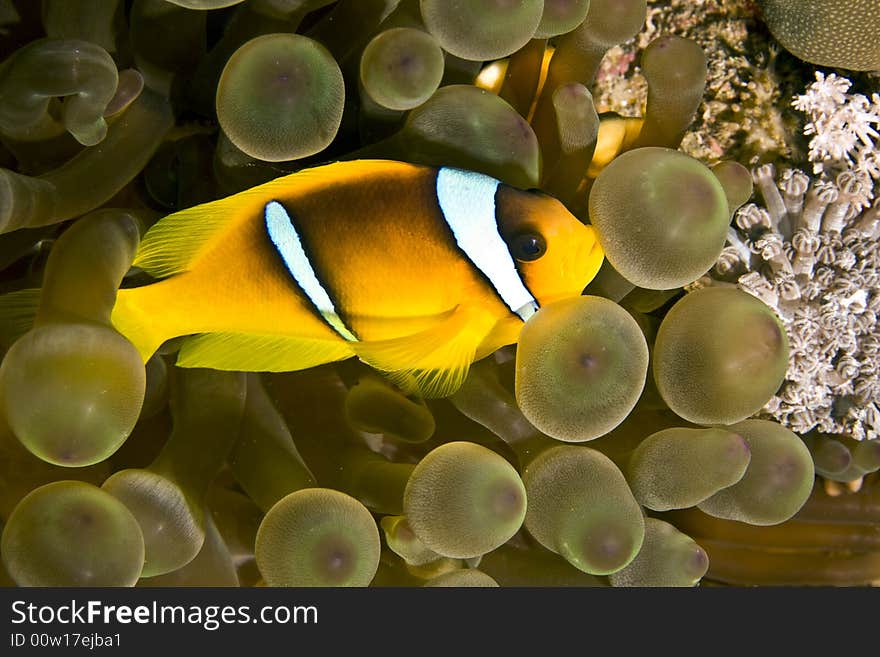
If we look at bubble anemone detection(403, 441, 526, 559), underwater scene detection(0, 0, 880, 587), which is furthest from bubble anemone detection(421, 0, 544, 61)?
bubble anemone detection(403, 441, 526, 559)

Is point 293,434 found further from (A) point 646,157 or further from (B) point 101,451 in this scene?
(A) point 646,157

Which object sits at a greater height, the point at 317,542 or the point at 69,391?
the point at 69,391

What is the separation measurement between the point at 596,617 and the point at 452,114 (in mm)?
557

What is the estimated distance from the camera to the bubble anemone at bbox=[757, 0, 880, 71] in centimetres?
110

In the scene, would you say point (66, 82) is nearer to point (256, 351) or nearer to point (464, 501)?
point (256, 351)

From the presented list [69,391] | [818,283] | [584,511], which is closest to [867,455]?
[818,283]

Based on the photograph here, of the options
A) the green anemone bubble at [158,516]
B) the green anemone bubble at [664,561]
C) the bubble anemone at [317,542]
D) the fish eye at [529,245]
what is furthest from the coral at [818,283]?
the green anemone bubble at [158,516]

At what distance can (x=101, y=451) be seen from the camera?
65cm

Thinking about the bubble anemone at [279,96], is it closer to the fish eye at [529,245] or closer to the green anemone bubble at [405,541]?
the fish eye at [529,245]

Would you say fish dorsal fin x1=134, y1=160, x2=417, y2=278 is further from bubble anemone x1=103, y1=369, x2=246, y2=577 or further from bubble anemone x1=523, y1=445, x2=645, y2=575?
bubble anemone x1=523, y1=445, x2=645, y2=575

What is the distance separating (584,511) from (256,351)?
371 millimetres

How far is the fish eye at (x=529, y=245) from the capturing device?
821 mm

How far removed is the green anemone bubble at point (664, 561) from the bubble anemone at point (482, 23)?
52cm

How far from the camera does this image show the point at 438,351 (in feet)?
2.76
